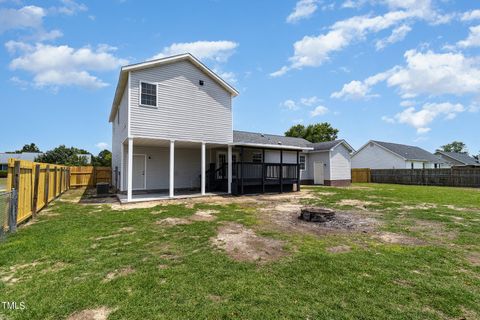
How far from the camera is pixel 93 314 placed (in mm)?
2654

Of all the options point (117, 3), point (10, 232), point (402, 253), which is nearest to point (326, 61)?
point (117, 3)

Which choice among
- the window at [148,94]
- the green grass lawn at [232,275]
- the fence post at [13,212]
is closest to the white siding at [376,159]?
the green grass lawn at [232,275]

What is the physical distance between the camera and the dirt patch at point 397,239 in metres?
5.22

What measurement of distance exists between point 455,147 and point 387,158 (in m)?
78.2

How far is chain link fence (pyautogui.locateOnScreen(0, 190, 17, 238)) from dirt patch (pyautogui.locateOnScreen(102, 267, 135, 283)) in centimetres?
354

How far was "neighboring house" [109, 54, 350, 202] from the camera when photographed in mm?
11281

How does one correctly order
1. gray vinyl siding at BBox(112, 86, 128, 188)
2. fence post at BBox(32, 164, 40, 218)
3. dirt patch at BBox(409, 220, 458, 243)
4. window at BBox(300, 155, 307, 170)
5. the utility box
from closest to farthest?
dirt patch at BBox(409, 220, 458, 243) → fence post at BBox(32, 164, 40, 218) → gray vinyl siding at BBox(112, 86, 128, 188) → the utility box → window at BBox(300, 155, 307, 170)

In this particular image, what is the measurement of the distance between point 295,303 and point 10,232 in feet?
21.7

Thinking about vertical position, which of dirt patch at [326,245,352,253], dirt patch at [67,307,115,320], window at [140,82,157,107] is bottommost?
dirt patch at [67,307,115,320]

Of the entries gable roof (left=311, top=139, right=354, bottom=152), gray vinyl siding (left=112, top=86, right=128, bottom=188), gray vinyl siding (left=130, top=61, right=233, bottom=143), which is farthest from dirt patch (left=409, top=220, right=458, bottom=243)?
gable roof (left=311, top=139, right=354, bottom=152)

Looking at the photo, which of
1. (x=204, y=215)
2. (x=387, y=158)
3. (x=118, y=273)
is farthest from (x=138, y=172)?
(x=387, y=158)

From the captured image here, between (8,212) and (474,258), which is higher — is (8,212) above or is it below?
above

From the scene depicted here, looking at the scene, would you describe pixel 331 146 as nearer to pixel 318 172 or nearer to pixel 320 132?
pixel 318 172

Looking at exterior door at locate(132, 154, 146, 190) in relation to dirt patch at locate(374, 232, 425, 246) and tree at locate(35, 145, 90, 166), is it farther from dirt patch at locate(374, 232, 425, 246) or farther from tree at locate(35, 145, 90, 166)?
tree at locate(35, 145, 90, 166)
